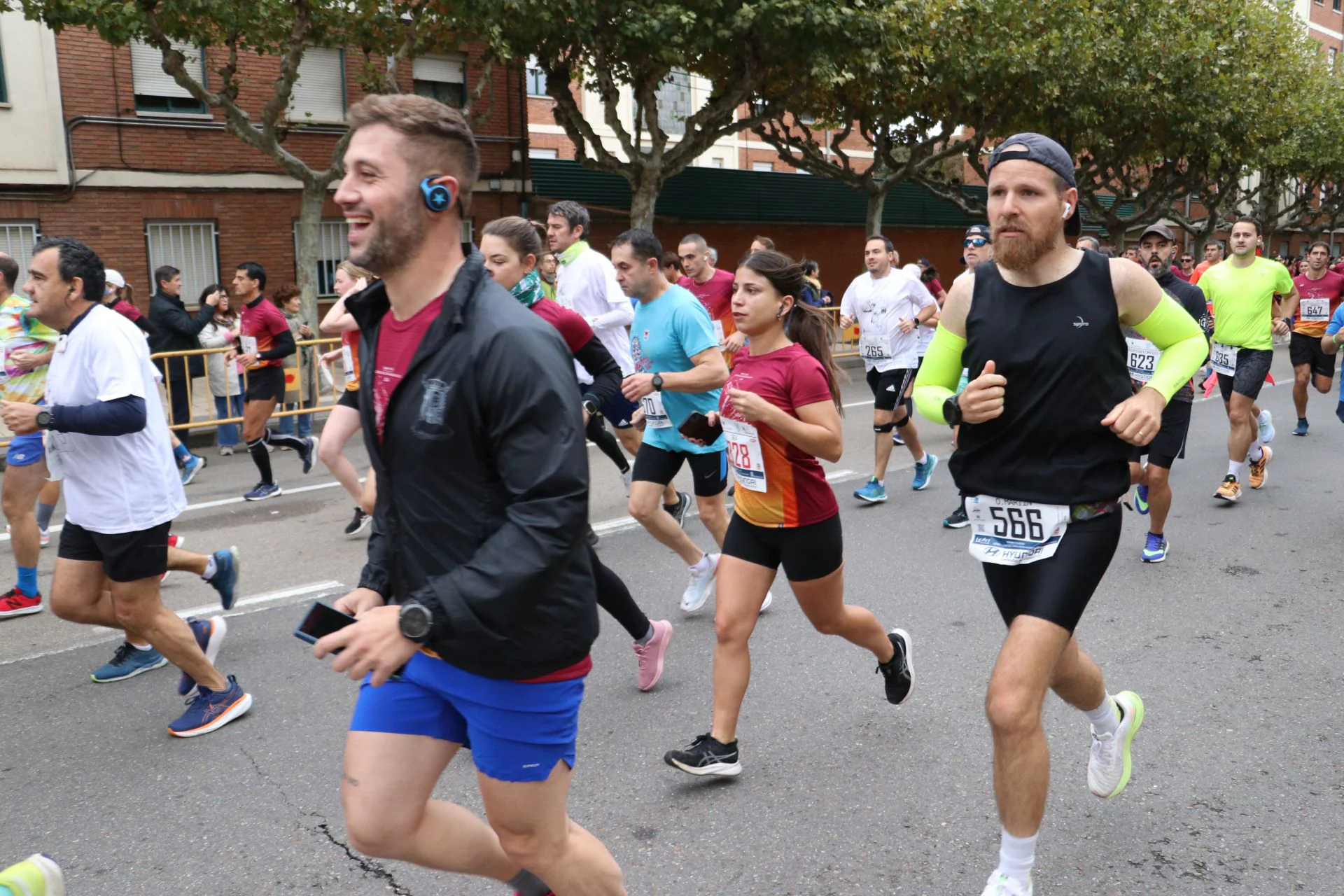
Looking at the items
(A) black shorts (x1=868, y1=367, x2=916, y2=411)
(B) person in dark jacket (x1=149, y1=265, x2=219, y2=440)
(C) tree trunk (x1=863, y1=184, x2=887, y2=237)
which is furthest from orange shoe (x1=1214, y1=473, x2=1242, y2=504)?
(C) tree trunk (x1=863, y1=184, x2=887, y2=237)

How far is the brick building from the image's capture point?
17.7 meters

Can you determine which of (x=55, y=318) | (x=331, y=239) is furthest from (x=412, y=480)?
(x=331, y=239)

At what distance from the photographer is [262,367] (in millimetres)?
9648

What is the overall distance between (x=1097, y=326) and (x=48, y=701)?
4.33 m

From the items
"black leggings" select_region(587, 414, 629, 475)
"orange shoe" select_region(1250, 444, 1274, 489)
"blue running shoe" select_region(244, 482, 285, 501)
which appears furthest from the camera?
"blue running shoe" select_region(244, 482, 285, 501)

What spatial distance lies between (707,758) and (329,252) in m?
19.6

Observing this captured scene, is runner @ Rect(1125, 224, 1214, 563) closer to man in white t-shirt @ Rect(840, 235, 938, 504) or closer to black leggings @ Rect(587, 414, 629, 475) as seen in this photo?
man in white t-shirt @ Rect(840, 235, 938, 504)

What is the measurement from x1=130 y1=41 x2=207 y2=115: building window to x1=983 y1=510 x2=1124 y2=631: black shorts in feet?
62.0

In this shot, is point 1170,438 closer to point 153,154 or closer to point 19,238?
point 19,238

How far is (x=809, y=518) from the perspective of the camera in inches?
157

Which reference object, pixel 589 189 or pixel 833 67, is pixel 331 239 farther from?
pixel 833 67

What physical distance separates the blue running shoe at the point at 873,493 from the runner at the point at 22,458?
5.25 metres

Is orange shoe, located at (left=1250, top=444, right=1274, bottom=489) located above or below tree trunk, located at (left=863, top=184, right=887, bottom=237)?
below

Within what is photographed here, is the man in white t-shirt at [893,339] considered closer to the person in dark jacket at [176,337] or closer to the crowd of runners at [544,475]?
the crowd of runners at [544,475]
